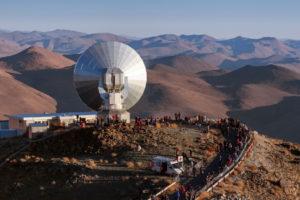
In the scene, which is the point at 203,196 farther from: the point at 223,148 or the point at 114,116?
the point at 114,116

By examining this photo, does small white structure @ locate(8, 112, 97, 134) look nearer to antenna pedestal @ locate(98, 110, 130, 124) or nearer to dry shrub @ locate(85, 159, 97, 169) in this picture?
antenna pedestal @ locate(98, 110, 130, 124)

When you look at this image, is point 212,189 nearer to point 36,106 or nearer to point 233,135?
point 233,135

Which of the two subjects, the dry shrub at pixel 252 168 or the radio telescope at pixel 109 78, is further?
the radio telescope at pixel 109 78

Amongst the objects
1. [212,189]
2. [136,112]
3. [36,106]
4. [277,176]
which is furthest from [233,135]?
[36,106]

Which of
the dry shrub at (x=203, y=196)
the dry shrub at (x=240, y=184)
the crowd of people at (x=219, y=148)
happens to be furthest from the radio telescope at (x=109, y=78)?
the dry shrub at (x=203, y=196)

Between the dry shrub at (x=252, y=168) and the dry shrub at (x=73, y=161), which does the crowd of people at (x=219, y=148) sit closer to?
the dry shrub at (x=252, y=168)

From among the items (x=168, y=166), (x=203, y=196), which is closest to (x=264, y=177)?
(x=168, y=166)
